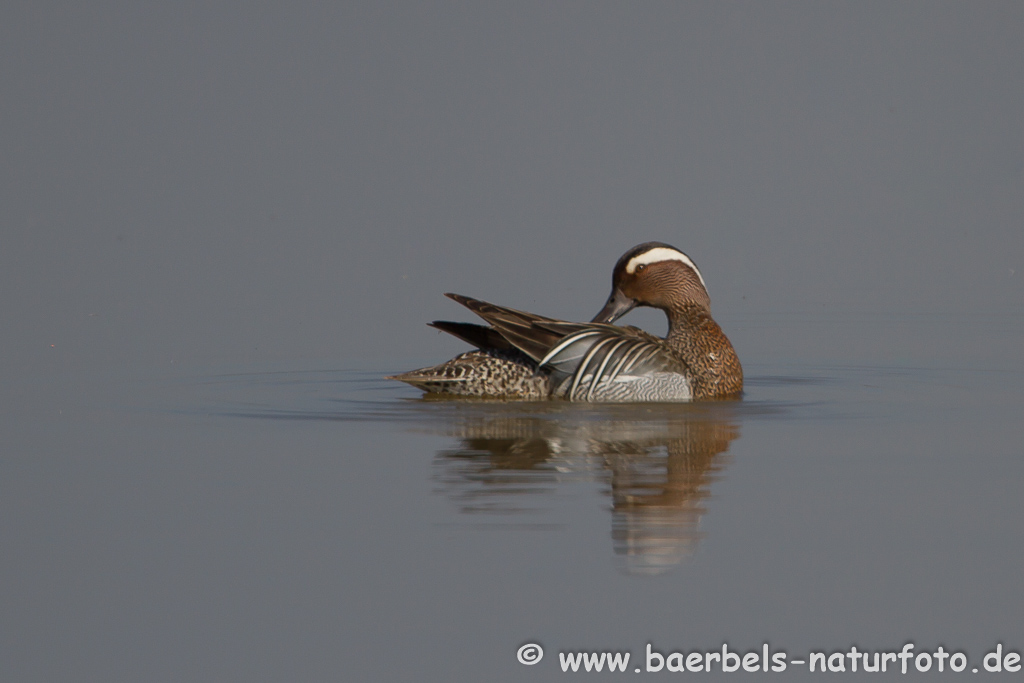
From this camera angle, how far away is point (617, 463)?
7270mm

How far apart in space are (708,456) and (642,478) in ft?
2.32

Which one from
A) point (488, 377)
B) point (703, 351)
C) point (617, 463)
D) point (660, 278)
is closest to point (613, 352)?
point (703, 351)

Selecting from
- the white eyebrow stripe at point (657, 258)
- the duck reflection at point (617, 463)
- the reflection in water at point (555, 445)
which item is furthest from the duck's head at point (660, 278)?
the duck reflection at point (617, 463)

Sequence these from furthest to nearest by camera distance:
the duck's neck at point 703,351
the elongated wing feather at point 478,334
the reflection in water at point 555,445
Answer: the elongated wing feather at point 478,334 → the duck's neck at point 703,351 → the reflection in water at point 555,445

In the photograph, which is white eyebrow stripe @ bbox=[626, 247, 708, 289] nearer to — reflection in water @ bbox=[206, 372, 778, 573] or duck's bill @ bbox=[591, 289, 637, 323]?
duck's bill @ bbox=[591, 289, 637, 323]

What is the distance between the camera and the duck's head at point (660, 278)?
10156 mm

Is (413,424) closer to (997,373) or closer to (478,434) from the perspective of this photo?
(478,434)

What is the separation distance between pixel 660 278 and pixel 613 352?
3.39ft

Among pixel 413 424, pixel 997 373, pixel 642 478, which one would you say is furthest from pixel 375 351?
pixel 642 478

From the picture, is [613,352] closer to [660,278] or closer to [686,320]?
[686,320]

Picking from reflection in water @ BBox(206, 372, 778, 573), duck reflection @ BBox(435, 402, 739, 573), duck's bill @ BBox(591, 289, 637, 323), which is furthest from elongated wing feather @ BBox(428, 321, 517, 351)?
duck's bill @ BBox(591, 289, 637, 323)

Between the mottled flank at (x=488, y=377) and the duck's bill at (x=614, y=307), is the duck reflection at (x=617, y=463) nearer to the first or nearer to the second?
the mottled flank at (x=488, y=377)

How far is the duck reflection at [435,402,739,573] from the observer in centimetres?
604

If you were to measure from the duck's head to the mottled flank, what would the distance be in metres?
0.70
